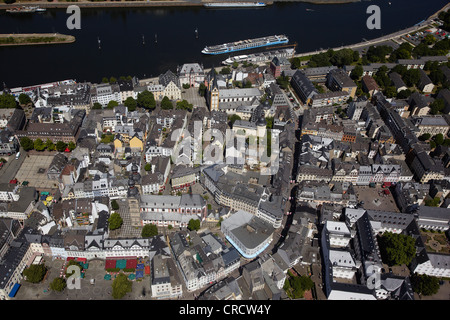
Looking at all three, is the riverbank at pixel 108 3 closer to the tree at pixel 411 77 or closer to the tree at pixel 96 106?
the tree at pixel 411 77

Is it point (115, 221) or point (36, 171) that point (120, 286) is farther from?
point (36, 171)

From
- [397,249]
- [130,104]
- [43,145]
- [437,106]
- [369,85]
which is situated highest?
[369,85]

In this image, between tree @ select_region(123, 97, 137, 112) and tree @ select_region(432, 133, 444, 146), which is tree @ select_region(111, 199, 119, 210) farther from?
tree @ select_region(432, 133, 444, 146)

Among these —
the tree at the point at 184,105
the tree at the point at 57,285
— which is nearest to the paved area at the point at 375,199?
the tree at the point at 184,105

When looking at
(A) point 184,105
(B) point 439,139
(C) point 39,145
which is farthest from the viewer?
(A) point 184,105

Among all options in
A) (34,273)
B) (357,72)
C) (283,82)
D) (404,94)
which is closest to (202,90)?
(283,82)

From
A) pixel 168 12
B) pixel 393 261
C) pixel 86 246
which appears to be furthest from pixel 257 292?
pixel 168 12

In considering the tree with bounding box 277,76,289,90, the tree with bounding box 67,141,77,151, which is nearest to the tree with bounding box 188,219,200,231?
the tree with bounding box 67,141,77,151
